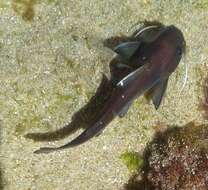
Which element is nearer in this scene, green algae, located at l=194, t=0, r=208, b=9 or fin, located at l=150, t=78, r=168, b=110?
fin, located at l=150, t=78, r=168, b=110

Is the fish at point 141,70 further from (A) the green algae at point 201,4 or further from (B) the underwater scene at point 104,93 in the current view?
(A) the green algae at point 201,4

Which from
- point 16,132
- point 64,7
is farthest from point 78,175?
point 64,7

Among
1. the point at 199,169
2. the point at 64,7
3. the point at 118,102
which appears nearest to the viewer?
the point at 118,102

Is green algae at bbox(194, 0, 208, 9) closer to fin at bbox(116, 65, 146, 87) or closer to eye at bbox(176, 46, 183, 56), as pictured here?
eye at bbox(176, 46, 183, 56)

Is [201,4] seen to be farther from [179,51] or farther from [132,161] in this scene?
[132,161]

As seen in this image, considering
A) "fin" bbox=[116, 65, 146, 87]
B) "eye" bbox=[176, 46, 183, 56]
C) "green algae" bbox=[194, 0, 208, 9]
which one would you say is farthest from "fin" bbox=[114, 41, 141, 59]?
"green algae" bbox=[194, 0, 208, 9]

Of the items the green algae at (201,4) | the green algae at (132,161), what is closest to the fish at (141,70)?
the green algae at (201,4)

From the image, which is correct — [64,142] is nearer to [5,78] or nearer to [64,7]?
[5,78]
